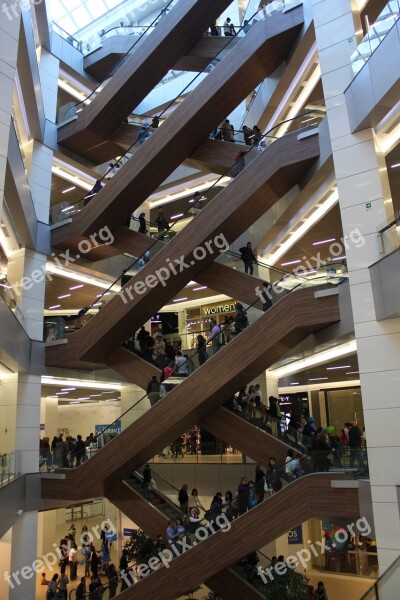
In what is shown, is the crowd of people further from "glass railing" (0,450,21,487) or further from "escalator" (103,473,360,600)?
"glass railing" (0,450,21,487)

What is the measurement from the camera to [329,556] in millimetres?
22922

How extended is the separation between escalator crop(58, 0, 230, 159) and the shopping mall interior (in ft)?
0.32

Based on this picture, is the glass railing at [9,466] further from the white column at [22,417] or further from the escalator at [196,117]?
the escalator at [196,117]

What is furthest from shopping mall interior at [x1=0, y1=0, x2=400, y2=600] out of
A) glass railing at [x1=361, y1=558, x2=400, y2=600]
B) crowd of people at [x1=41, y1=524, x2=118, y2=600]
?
glass railing at [x1=361, y1=558, x2=400, y2=600]

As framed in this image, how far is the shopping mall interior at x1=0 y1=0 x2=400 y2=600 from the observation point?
38.2 ft

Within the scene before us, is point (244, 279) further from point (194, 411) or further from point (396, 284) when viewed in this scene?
point (396, 284)

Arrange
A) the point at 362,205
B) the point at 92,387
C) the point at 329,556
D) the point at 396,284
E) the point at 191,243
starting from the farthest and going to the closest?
the point at 92,387 < the point at 329,556 < the point at 191,243 < the point at 362,205 < the point at 396,284

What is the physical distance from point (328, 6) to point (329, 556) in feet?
69.8

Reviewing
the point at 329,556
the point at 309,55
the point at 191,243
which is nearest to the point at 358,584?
the point at 329,556

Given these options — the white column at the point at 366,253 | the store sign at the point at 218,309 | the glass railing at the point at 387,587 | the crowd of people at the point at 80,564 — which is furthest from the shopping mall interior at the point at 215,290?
the glass railing at the point at 387,587

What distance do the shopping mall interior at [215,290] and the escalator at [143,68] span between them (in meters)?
0.10

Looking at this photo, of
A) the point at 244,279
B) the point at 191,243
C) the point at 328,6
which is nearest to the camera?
the point at 328,6

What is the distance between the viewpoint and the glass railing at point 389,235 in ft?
33.4

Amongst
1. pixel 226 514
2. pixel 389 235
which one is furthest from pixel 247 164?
pixel 226 514
